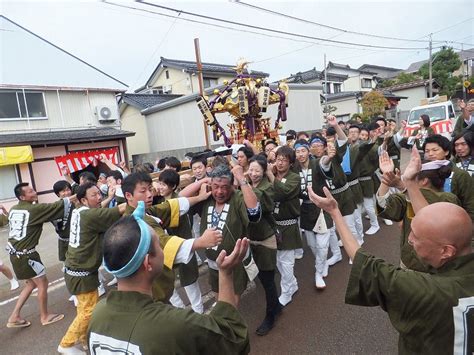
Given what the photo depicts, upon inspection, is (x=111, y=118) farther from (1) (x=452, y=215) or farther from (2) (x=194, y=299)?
(1) (x=452, y=215)

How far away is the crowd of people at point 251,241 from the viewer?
1492 millimetres

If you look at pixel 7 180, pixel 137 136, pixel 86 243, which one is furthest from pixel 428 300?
pixel 137 136

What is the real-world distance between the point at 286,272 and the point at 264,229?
2.74 ft

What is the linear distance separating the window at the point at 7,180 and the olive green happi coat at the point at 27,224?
32.2 ft

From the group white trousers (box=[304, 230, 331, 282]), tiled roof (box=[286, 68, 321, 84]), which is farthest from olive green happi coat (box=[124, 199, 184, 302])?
tiled roof (box=[286, 68, 321, 84])

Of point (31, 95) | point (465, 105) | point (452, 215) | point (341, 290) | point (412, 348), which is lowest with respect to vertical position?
point (341, 290)

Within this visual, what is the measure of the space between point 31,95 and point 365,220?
14624mm

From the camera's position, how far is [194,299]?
12.5 feet

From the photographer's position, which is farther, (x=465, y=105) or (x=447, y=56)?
(x=447, y=56)

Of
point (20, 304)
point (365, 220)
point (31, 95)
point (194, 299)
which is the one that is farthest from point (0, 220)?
point (31, 95)

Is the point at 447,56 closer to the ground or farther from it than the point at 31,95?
farther from it

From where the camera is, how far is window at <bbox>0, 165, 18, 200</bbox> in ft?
39.8

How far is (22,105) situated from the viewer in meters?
13.6

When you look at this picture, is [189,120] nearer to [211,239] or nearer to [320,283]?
[320,283]
